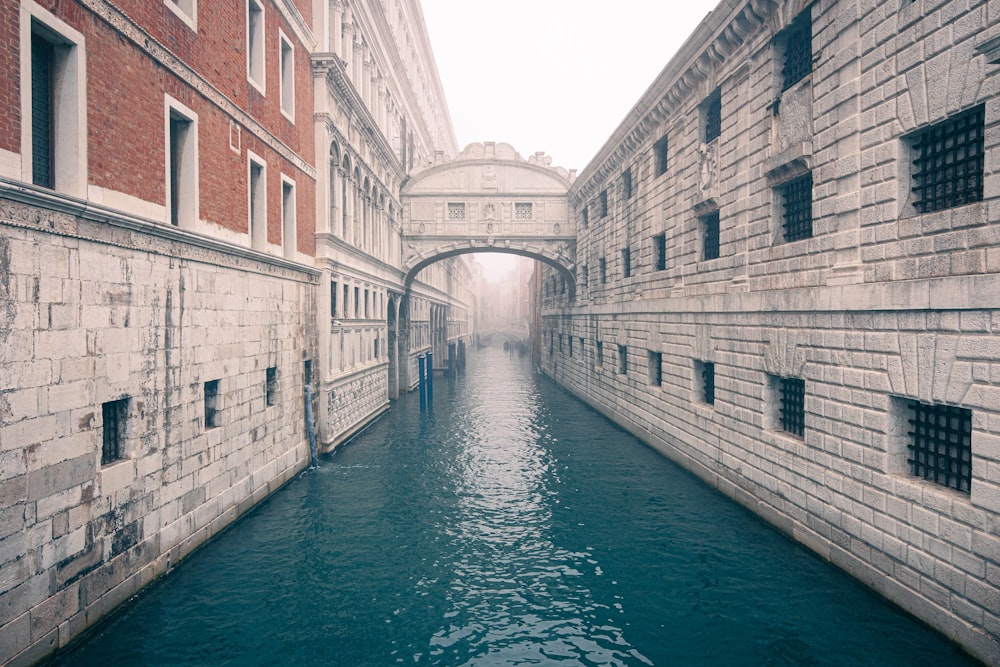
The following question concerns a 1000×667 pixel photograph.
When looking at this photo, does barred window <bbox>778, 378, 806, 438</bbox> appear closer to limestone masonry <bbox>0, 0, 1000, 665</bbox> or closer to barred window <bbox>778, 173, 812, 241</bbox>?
limestone masonry <bbox>0, 0, 1000, 665</bbox>

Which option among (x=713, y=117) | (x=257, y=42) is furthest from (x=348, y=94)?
(x=713, y=117)

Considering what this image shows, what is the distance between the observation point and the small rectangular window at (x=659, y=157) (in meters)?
17.4

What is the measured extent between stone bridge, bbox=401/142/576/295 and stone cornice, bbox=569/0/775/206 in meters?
5.59

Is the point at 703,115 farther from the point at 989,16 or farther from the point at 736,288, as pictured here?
the point at 989,16

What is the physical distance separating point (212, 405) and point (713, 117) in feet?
40.3

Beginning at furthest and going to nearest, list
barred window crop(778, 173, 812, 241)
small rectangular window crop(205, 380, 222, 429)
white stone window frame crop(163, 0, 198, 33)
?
small rectangular window crop(205, 380, 222, 429) < barred window crop(778, 173, 812, 241) < white stone window frame crop(163, 0, 198, 33)

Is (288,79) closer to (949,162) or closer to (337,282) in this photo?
(337,282)

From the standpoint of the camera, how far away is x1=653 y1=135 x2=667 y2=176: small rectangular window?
57.0 ft

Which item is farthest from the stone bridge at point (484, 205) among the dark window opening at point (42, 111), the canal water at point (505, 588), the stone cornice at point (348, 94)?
the dark window opening at point (42, 111)

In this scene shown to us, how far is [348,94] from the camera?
678 inches

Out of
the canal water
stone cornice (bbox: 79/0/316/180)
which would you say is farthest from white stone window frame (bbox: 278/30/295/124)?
the canal water

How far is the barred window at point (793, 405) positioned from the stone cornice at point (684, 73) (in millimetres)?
6646

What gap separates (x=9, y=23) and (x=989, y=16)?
9.98 m

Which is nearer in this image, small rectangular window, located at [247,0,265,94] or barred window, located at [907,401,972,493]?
barred window, located at [907,401,972,493]
